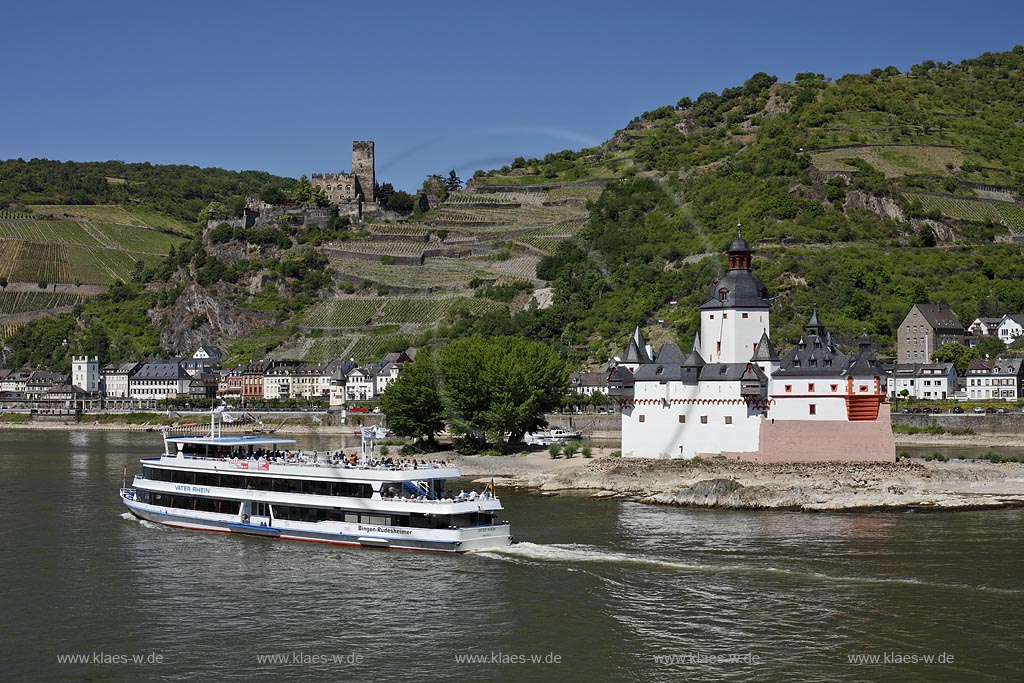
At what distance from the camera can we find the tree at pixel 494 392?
72.9 metres

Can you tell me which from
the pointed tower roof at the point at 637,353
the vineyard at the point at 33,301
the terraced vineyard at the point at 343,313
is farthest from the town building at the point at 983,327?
the vineyard at the point at 33,301

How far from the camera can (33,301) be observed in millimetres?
186500

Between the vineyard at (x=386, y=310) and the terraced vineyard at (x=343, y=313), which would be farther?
the terraced vineyard at (x=343, y=313)

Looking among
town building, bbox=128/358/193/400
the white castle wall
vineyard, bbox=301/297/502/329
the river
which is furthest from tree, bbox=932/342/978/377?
town building, bbox=128/358/193/400

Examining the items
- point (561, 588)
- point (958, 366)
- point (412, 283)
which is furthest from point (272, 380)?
point (561, 588)

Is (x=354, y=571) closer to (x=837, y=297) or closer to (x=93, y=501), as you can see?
(x=93, y=501)

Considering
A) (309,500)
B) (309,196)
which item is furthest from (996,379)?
(309,196)

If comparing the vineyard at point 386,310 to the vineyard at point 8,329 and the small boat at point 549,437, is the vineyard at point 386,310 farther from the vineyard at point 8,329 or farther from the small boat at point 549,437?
the vineyard at point 8,329

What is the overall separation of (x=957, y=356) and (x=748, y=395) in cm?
5434

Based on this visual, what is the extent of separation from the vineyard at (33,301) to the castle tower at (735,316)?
145 metres

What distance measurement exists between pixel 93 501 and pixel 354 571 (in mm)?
22296

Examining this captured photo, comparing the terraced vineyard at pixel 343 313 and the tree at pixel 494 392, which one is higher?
the terraced vineyard at pixel 343 313

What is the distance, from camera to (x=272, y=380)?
140 metres

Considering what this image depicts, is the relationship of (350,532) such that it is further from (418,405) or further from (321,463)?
(418,405)
